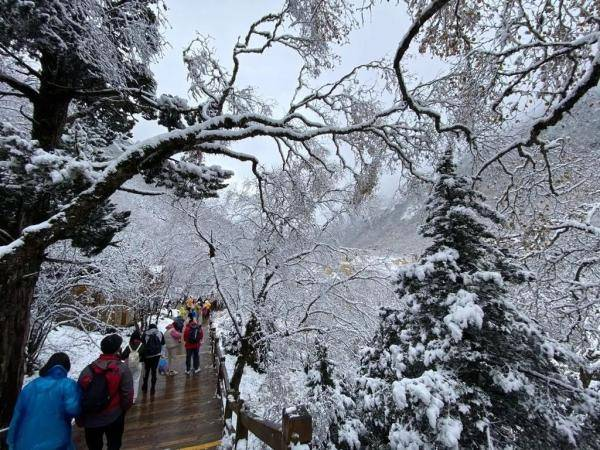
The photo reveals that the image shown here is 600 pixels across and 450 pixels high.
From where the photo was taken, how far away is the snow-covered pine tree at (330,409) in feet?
15.8

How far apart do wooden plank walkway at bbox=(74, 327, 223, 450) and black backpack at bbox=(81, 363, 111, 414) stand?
256 centimetres

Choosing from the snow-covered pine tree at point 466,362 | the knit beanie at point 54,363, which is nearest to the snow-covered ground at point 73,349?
the knit beanie at point 54,363

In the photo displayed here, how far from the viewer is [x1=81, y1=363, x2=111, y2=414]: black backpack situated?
12.3ft

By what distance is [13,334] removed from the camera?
4.38 meters

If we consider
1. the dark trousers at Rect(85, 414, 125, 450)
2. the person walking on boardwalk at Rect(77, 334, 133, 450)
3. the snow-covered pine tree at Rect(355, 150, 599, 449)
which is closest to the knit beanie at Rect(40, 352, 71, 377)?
the person walking on boardwalk at Rect(77, 334, 133, 450)

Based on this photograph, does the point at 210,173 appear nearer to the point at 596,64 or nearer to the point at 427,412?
the point at 427,412

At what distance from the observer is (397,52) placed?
3250 mm

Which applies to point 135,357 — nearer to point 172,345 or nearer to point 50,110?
point 172,345

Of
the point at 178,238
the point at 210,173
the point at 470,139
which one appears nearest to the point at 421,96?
the point at 470,139

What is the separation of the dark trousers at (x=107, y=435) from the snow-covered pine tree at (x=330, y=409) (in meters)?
2.96

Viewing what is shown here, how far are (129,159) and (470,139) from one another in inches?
195

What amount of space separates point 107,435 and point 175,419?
3.10 m

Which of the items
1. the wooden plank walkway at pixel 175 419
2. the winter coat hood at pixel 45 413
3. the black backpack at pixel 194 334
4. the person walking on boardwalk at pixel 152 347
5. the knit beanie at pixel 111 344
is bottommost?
the wooden plank walkway at pixel 175 419

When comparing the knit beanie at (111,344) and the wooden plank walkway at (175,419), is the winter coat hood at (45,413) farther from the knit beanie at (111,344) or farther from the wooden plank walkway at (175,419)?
the wooden plank walkway at (175,419)
